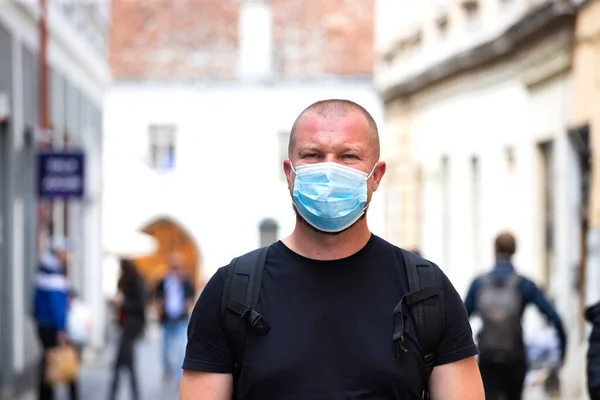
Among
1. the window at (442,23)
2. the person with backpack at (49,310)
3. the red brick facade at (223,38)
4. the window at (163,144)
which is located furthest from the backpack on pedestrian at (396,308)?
the red brick facade at (223,38)

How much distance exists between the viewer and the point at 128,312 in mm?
17250

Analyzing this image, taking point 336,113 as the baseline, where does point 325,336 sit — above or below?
below

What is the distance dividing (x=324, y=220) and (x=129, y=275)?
515 inches

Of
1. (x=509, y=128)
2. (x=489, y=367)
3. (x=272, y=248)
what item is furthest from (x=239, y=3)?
(x=272, y=248)

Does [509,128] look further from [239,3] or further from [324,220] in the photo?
[239,3]

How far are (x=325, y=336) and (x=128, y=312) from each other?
43.3ft

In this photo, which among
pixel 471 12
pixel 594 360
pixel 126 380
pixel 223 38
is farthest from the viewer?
pixel 223 38

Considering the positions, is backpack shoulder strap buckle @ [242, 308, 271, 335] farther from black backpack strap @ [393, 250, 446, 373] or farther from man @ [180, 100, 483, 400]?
black backpack strap @ [393, 250, 446, 373]

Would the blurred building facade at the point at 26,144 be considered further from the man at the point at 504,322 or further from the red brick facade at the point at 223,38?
the red brick facade at the point at 223,38

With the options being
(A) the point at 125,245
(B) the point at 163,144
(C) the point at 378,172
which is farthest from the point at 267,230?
(C) the point at 378,172

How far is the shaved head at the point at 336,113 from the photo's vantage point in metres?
4.29

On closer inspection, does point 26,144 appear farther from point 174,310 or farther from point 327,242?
point 327,242

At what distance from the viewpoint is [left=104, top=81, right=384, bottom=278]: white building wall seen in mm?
49938

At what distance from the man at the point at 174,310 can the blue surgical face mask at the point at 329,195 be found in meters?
16.0
